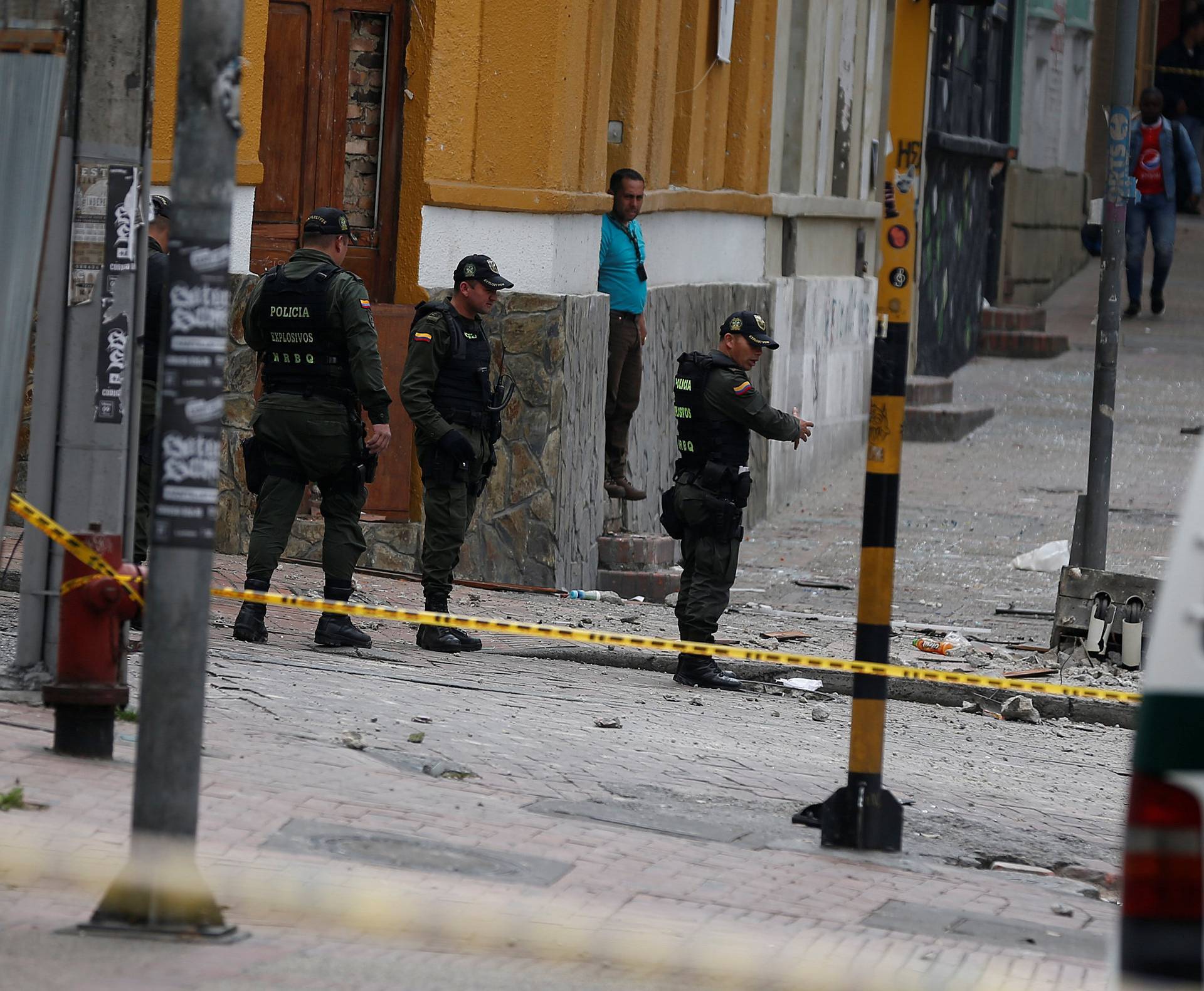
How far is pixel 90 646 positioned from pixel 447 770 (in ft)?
Result: 4.63

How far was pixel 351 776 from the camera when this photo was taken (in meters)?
7.20

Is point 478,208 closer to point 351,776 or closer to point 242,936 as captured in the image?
point 351,776

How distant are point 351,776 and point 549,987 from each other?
88.1 inches

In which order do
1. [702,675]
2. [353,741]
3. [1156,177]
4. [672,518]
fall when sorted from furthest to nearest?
[1156,177], [702,675], [672,518], [353,741]

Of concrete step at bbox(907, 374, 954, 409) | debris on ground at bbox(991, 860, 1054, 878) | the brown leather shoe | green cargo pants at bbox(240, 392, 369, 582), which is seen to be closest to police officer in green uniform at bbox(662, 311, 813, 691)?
green cargo pants at bbox(240, 392, 369, 582)

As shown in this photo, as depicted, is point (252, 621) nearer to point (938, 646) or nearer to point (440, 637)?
point (440, 637)

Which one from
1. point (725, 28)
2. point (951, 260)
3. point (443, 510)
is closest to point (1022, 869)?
point (443, 510)

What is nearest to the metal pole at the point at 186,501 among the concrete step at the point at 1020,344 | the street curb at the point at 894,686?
the street curb at the point at 894,686

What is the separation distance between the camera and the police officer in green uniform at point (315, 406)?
379 inches

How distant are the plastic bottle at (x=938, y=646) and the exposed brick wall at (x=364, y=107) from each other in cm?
435

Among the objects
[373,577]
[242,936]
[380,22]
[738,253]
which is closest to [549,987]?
[242,936]

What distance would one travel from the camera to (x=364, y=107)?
1327cm

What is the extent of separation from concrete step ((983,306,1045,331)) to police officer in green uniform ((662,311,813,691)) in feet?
56.2

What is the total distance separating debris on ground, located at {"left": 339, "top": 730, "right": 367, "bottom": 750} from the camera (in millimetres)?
7766
